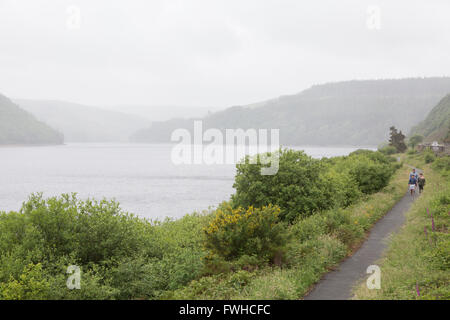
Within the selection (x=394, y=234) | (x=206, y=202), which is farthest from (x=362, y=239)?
(x=206, y=202)

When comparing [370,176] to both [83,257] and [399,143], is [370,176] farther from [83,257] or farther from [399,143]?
[399,143]

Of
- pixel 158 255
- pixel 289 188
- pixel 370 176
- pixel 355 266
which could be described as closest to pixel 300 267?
pixel 355 266

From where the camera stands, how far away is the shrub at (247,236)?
13.9 meters

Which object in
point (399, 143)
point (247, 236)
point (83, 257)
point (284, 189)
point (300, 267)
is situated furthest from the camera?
point (399, 143)

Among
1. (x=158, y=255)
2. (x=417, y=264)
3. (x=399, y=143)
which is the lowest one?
(x=158, y=255)

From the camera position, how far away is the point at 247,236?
1421cm

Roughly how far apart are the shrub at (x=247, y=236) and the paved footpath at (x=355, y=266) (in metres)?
2.05

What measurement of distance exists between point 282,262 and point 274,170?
8.30m

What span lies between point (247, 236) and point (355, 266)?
3638 mm

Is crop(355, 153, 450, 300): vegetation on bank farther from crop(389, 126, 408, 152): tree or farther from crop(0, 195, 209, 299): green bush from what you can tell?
crop(389, 126, 408, 152): tree

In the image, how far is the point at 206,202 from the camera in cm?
5266

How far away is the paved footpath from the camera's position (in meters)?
11.2

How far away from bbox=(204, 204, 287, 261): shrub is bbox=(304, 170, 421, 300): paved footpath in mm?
2051

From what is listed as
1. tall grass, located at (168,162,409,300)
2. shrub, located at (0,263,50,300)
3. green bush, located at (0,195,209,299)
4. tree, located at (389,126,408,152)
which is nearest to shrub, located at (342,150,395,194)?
tall grass, located at (168,162,409,300)
